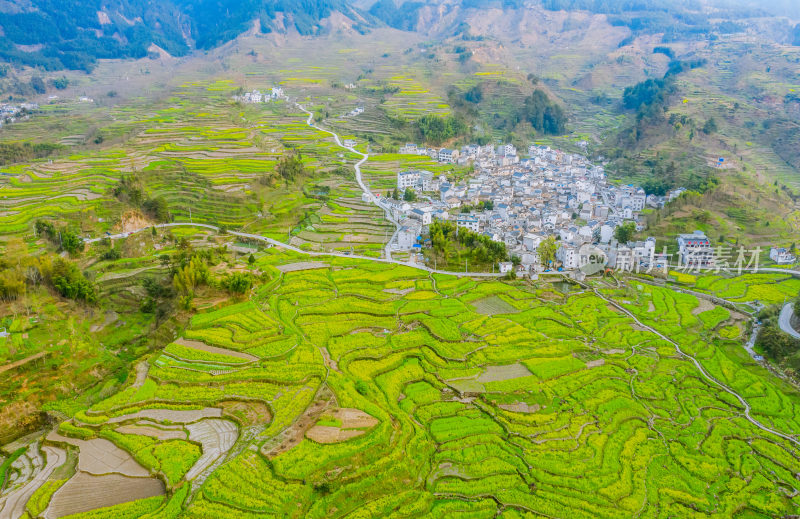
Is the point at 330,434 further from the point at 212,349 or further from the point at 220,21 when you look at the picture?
the point at 220,21

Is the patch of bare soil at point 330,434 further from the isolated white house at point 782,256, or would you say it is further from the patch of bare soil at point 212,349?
the isolated white house at point 782,256

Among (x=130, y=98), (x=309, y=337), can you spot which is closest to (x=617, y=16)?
(x=130, y=98)

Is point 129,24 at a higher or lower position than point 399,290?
higher

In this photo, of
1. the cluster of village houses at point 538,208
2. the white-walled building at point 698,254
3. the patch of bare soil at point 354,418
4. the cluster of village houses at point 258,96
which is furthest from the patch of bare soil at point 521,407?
the cluster of village houses at point 258,96

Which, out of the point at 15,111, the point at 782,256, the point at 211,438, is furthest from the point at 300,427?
the point at 15,111

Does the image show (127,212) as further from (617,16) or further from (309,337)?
(617,16)

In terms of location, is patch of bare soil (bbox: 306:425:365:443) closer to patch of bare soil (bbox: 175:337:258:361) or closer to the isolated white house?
patch of bare soil (bbox: 175:337:258:361)
